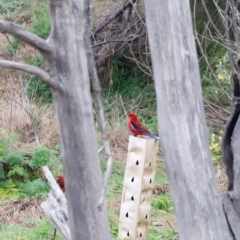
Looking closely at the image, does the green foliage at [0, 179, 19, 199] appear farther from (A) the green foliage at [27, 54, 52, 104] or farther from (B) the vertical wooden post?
(A) the green foliage at [27, 54, 52, 104]

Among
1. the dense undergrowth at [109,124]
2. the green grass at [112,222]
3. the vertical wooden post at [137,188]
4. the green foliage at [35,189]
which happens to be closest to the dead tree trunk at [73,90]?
the vertical wooden post at [137,188]

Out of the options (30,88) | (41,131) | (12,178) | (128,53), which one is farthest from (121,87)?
(12,178)

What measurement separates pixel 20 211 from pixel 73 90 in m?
4.57

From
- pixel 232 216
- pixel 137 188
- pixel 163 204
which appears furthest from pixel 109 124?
pixel 232 216

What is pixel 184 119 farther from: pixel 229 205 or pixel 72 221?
pixel 72 221

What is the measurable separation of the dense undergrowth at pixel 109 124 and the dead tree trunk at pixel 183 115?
219cm

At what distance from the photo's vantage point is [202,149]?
3.30 metres

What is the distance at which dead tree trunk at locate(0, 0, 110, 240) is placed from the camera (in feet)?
7.18

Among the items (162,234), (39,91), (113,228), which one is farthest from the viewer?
(39,91)

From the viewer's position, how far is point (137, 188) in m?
5.00

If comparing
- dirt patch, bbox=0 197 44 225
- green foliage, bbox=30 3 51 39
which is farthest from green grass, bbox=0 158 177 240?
green foliage, bbox=30 3 51 39

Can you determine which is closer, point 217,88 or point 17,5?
point 217,88

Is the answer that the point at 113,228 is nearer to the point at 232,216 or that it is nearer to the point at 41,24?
the point at 232,216

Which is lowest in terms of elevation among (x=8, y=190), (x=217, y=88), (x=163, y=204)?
(x=163, y=204)
